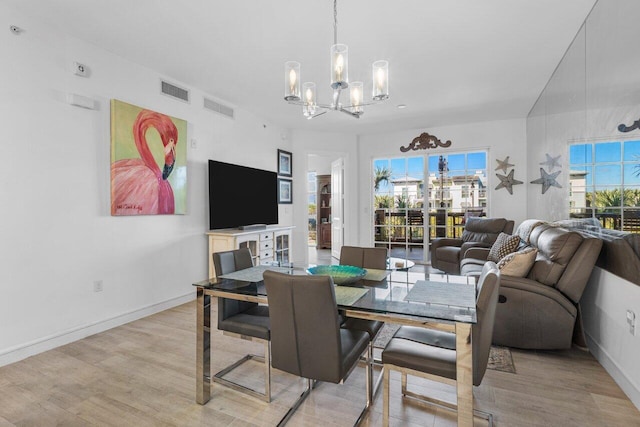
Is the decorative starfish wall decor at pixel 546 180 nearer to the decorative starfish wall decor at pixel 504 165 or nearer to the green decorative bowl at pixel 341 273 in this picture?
the decorative starfish wall decor at pixel 504 165

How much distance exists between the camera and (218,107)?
14.6 ft

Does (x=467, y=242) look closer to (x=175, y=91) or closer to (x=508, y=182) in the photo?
(x=508, y=182)

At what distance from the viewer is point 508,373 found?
2301mm

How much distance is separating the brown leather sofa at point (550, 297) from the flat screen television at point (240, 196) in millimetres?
3271

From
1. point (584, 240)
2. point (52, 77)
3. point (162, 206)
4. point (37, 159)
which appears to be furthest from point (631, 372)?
point (52, 77)

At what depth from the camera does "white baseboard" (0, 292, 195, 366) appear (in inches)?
98.0

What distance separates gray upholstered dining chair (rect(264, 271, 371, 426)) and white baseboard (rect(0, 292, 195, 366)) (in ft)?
7.38

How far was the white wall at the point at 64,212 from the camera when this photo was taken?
2494 mm

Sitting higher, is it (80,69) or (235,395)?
(80,69)

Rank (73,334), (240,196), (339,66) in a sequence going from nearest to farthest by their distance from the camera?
(339,66) → (73,334) → (240,196)

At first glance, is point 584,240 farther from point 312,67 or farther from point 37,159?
point 37,159

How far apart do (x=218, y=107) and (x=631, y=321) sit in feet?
15.0

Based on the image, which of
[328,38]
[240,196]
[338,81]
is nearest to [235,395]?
[338,81]

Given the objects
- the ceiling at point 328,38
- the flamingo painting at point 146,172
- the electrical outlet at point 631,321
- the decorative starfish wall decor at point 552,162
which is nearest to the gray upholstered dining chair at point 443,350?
Result: the electrical outlet at point 631,321
